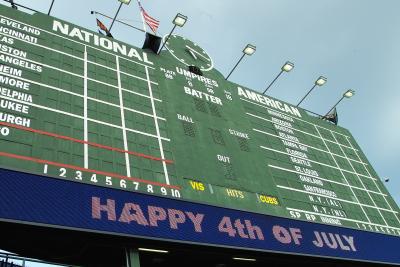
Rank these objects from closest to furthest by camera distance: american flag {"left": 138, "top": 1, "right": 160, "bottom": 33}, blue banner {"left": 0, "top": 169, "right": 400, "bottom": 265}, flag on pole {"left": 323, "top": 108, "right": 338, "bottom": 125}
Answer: blue banner {"left": 0, "top": 169, "right": 400, "bottom": 265}, american flag {"left": 138, "top": 1, "right": 160, "bottom": 33}, flag on pole {"left": 323, "top": 108, "right": 338, "bottom": 125}

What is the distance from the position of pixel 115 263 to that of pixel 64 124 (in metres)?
4.00

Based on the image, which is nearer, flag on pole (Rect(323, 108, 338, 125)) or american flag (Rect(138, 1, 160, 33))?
american flag (Rect(138, 1, 160, 33))

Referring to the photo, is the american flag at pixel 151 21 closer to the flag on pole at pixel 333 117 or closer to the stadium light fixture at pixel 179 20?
the stadium light fixture at pixel 179 20

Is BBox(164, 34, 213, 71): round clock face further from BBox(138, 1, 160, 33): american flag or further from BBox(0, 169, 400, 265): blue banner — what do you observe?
BBox(0, 169, 400, 265): blue banner

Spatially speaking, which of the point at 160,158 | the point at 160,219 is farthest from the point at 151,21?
the point at 160,219

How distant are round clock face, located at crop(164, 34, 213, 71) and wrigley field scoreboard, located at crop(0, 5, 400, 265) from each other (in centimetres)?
7

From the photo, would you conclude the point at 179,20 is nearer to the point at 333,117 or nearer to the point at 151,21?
the point at 151,21

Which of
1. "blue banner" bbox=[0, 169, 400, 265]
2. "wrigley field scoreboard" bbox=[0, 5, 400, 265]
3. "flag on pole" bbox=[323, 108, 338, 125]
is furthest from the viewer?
"flag on pole" bbox=[323, 108, 338, 125]

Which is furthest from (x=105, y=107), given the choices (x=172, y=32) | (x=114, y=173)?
(x=172, y=32)

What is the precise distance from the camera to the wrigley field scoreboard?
10414 mm

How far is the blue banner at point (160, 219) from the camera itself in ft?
30.8

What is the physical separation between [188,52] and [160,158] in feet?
24.9

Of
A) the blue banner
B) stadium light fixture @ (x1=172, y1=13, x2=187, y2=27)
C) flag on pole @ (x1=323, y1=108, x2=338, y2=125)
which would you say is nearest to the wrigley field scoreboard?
the blue banner

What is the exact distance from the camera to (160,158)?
516 inches
